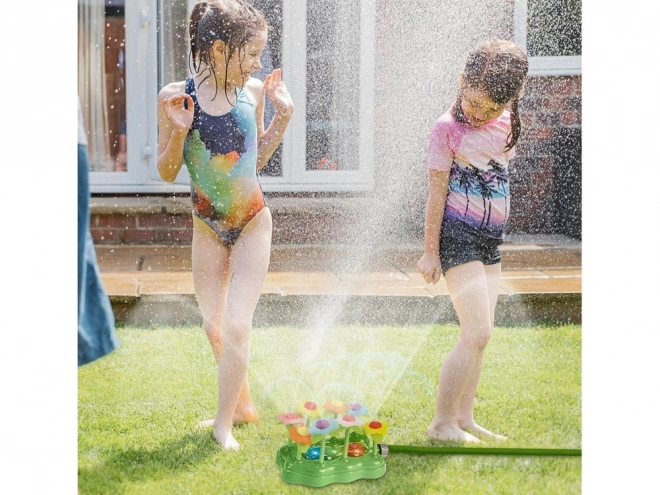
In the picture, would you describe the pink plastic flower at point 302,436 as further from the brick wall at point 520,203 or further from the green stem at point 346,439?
the brick wall at point 520,203

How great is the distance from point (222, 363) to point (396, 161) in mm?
662

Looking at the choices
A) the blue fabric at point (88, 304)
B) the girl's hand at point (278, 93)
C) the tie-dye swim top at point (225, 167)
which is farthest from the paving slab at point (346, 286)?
the girl's hand at point (278, 93)

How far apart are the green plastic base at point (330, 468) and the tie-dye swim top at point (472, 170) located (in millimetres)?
584

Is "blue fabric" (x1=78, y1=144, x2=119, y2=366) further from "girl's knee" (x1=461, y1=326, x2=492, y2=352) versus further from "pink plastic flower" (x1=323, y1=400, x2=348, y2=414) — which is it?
"girl's knee" (x1=461, y1=326, x2=492, y2=352)

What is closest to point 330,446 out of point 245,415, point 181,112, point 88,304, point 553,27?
point 245,415

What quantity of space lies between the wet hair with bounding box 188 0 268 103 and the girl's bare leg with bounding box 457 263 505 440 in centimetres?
83

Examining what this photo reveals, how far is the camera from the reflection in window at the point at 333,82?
2.17 m

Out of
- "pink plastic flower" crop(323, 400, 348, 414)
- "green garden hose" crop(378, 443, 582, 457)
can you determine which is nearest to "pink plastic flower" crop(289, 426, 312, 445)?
"pink plastic flower" crop(323, 400, 348, 414)

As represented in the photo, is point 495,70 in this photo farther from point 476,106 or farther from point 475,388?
point 475,388

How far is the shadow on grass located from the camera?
2100 mm

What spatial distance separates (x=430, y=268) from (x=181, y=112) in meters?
0.72

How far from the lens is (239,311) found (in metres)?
2.16

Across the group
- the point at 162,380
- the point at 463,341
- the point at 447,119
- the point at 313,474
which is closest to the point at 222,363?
the point at 162,380

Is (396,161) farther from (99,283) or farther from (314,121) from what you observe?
(99,283)
